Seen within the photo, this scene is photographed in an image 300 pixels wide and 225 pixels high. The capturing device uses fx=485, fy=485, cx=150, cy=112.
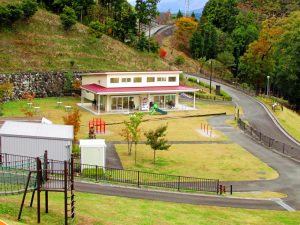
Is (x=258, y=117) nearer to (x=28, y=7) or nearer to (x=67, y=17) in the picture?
(x=67, y=17)

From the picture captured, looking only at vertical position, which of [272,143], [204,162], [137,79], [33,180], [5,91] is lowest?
[204,162]

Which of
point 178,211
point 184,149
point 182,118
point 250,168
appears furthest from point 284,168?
point 182,118

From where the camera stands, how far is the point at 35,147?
88.4 ft

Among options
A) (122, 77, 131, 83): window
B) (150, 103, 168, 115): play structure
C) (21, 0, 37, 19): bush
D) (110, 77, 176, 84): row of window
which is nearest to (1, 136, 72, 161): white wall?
(150, 103, 168, 115): play structure

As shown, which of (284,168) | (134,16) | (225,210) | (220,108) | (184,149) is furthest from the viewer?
(134,16)

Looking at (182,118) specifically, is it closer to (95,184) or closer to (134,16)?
(95,184)

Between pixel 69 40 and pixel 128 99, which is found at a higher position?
pixel 69 40

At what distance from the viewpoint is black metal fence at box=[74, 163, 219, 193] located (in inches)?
1064

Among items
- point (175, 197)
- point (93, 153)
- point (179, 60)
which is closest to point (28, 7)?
point (179, 60)

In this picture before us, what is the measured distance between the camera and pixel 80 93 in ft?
196

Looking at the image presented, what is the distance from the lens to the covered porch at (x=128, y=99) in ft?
169

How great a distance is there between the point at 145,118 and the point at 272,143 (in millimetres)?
13588

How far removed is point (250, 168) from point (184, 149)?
6.11 meters

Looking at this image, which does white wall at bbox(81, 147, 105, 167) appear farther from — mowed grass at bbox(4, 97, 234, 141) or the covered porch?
the covered porch
